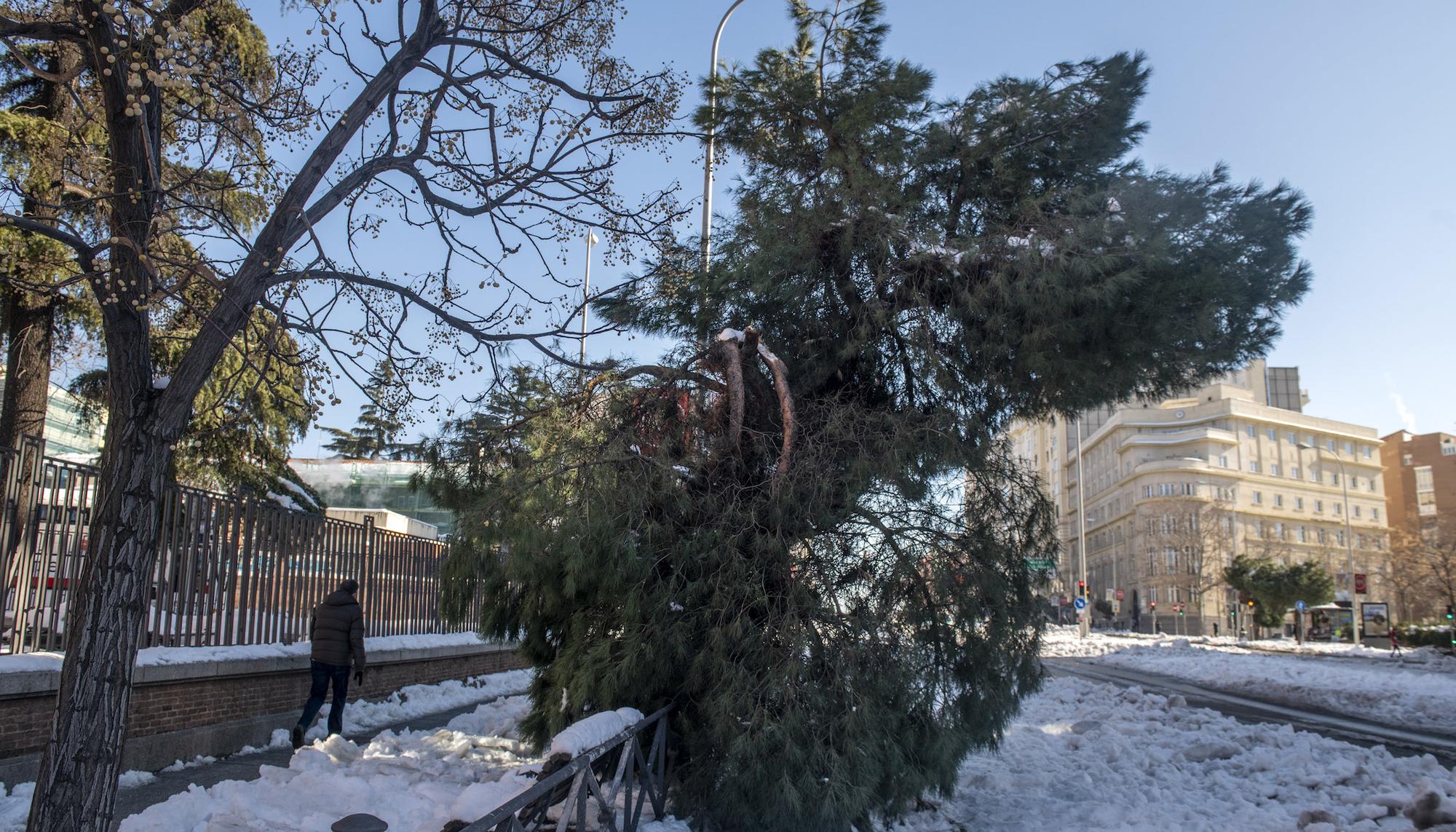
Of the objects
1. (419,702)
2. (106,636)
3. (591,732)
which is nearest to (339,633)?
(419,702)

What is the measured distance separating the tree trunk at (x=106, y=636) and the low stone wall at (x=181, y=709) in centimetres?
125

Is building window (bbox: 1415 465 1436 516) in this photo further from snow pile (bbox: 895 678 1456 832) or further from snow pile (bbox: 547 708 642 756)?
snow pile (bbox: 547 708 642 756)

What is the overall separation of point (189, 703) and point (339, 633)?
5.95 feet

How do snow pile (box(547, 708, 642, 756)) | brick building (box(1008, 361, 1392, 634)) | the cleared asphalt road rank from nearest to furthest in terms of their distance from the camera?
snow pile (box(547, 708, 642, 756)), the cleared asphalt road, brick building (box(1008, 361, 1392, 634))

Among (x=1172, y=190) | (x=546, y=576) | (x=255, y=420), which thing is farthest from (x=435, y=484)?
(x=255, y=420)

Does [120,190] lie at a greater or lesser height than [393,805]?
greater

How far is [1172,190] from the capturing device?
339 inches

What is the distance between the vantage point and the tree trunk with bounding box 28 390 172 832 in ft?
16.3

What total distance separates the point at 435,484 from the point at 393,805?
409 cm

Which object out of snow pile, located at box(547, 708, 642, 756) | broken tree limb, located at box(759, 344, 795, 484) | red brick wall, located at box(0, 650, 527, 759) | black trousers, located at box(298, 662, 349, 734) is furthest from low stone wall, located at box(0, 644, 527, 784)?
broken tree limb, located at box(759, 344, 795, 484)

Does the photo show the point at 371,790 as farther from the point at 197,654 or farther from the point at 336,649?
the point at 336,649

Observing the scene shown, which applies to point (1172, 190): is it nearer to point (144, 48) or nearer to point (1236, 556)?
point (144, 48)

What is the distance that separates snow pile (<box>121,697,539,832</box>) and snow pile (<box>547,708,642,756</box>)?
0.90 feet

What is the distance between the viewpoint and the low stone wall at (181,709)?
6.85m
